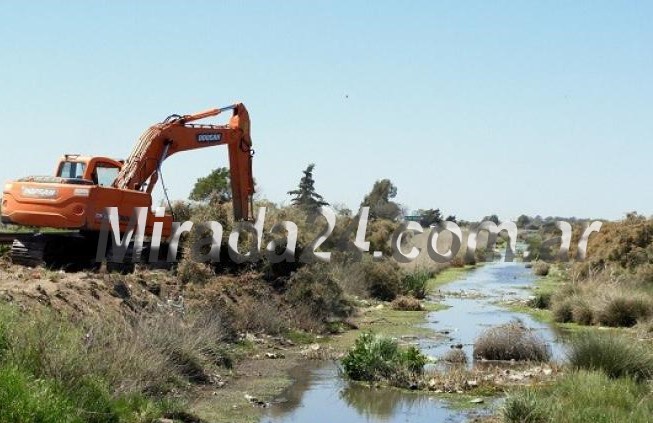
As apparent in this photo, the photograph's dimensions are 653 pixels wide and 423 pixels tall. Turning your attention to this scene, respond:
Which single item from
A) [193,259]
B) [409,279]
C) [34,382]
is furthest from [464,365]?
[409,279]

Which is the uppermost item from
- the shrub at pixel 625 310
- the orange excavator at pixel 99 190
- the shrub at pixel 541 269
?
the orange excavator at pixel 99 190

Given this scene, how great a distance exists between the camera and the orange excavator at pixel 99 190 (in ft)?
68.5

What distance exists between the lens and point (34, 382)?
34.2 feet

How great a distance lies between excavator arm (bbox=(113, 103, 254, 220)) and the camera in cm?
2397

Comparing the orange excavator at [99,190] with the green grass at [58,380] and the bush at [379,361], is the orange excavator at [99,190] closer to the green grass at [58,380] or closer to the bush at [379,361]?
the bush at [379,361]

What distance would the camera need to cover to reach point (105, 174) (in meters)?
24.1

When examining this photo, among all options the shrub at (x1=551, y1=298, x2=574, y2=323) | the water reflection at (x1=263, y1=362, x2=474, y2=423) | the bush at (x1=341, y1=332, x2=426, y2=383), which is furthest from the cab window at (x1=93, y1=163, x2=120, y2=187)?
the shrub at (x1=551, y1=298, x2=574, y2=323)

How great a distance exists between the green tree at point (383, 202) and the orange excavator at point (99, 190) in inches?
1444

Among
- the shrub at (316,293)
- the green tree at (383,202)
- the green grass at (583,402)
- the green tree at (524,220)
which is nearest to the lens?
the green grass at (583,402)

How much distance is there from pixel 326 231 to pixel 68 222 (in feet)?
45.5

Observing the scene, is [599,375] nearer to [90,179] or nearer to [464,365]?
[464,365]

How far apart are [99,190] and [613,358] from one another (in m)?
12.1

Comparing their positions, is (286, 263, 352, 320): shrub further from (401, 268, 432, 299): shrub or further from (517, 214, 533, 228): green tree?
(517, 214, 533, 228): green tree

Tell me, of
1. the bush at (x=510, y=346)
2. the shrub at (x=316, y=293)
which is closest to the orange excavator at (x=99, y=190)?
the shrub at (x=316, y=293)
